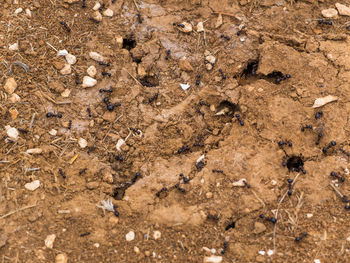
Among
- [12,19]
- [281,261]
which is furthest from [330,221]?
[12,19]

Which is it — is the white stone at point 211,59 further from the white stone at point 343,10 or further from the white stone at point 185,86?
the white stone at point 343,10

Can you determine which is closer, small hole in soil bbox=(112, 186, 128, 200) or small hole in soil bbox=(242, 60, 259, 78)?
small hole in soil bbox=(112, 186, 128, 200)

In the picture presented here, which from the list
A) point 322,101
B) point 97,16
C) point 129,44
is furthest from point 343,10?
point 97,16

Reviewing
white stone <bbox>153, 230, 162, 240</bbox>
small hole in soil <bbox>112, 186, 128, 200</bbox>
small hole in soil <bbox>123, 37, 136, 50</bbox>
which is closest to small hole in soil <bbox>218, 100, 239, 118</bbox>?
small hole in soil <bbox>123, 37, 136, 50</bbox>

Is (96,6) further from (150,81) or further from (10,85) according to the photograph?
(10,85)

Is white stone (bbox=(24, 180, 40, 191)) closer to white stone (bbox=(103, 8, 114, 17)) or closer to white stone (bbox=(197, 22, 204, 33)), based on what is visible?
white stone (bbox=(103, 8, 114, 17))
